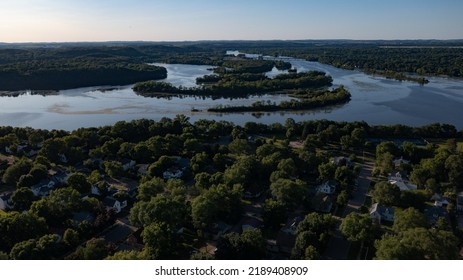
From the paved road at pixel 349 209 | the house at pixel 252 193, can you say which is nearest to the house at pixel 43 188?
the house at pixel 252 193

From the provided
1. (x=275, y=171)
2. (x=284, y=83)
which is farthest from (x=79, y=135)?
(x=284, y=83)

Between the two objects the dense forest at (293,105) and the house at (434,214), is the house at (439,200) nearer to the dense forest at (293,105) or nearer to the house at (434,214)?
the house at (434,214)

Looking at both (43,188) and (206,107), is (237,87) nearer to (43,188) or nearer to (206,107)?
(206,107)

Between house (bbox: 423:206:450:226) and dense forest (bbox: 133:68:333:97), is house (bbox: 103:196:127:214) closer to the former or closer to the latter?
house (bbox: 423:206:450:226)

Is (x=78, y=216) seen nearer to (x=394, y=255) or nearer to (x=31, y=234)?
(x=31, y=234)

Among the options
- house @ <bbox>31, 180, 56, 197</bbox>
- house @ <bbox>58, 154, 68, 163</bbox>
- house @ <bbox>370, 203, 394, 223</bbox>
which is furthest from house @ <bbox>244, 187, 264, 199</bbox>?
house @ <bbox>58, 154, 68, 163</bbox>

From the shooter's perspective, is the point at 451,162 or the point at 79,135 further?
the point at 79,135

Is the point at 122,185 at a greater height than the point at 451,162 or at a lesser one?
lesser
